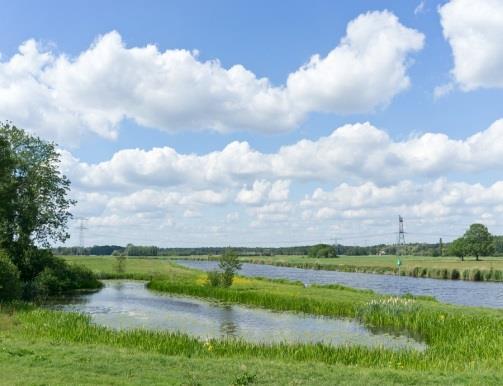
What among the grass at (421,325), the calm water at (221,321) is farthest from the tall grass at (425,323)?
the calm water at (221,321)

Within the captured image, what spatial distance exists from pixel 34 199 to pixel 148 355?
39.9 metres

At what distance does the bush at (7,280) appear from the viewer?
3334cm

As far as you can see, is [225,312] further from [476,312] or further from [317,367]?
[317,367]

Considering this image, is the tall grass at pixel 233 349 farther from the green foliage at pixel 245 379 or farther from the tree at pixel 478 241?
the tree at pixel 478 241

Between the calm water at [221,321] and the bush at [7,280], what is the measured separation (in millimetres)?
3440

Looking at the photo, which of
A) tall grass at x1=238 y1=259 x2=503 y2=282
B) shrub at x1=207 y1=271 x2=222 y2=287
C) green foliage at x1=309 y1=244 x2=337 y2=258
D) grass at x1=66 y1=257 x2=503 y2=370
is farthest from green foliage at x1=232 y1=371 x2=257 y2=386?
green foliage at x1=309 y1=244 x2=337 y2=258

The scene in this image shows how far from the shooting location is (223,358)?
15961 mm

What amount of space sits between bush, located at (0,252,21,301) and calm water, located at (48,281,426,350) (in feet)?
11.3

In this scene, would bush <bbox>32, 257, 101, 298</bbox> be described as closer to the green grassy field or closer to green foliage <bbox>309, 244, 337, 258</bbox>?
the green grassy field

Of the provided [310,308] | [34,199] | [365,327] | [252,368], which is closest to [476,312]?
[365,327]

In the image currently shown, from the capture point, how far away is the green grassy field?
1257 centimetres

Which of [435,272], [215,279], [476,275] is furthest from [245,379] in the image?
[435,272]

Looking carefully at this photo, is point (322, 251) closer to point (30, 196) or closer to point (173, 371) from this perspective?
point (30, 196)

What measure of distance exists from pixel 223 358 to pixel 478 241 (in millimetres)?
112001
